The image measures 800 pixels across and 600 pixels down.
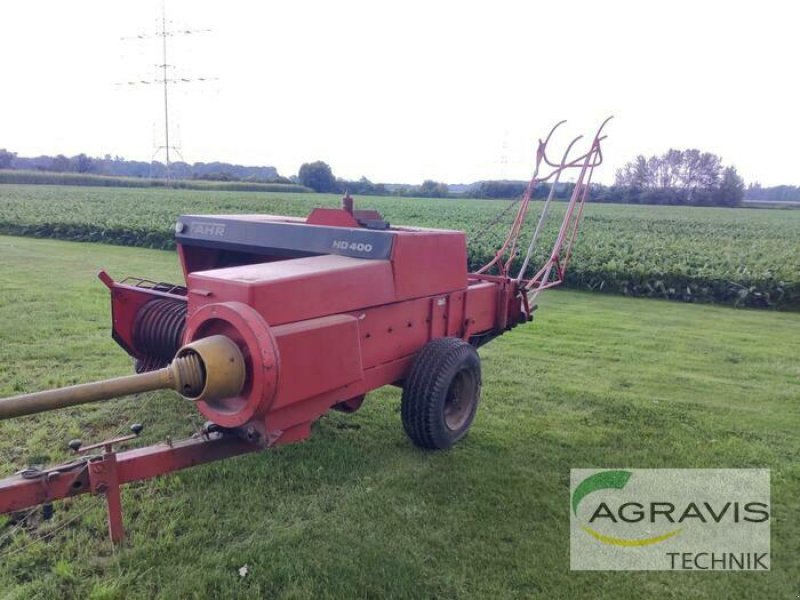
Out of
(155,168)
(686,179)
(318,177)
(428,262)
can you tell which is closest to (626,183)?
(686,179)

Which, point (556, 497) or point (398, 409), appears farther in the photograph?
point (398, 409)

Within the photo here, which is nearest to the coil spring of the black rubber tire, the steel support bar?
the steel support bar

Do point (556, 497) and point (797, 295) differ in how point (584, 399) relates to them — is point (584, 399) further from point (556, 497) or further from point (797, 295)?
point (797, 295)

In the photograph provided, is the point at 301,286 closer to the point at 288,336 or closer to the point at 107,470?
the point at 288,336

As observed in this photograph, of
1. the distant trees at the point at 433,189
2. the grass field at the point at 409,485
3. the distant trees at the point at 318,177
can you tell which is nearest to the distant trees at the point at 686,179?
the distant trees at the point at 433,189

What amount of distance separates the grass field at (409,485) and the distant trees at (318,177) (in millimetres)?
54020

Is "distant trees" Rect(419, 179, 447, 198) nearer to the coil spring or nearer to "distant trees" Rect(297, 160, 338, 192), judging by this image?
"distant trees" Rect(297, 160, 338, 192)

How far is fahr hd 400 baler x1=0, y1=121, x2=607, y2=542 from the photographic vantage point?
268 cm

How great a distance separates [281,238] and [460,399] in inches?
63.4

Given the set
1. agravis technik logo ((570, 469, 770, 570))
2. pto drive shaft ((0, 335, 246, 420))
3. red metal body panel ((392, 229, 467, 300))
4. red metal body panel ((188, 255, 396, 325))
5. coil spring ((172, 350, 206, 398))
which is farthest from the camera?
red metal body panel ((392, 229, 467, 300))

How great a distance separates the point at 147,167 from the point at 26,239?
8156 cm

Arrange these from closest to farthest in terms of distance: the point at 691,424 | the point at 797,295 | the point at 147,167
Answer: the point at 691,424
the point at 797,295
the point at 147,167

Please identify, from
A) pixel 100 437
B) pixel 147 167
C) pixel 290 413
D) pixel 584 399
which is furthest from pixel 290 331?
pixel 147 167

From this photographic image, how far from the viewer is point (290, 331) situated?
114 inches
